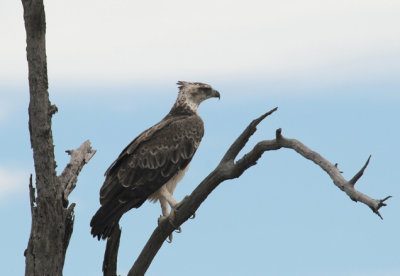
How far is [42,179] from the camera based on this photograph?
997 cm

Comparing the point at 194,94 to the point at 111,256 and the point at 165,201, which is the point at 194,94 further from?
the point at 111,256

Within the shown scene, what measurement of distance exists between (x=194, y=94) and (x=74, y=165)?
2.70 meters

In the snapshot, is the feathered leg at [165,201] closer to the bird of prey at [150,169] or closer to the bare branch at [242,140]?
the bird of prey at [150,169]

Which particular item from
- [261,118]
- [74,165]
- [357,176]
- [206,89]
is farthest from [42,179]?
[357,176]

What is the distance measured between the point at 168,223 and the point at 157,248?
0.47m

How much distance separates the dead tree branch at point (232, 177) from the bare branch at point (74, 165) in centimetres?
183

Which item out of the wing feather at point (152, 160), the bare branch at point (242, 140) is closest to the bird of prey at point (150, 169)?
the wing feather at point (152, 160)

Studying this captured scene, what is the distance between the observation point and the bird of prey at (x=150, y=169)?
10758 mm

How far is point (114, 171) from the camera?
1157cm

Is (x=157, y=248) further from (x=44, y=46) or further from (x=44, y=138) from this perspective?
(x=44, y=46)

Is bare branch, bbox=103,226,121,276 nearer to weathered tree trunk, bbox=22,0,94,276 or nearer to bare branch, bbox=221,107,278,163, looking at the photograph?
weathered tree trunk, bbox=22,0,94,276

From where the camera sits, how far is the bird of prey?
35.3 feet

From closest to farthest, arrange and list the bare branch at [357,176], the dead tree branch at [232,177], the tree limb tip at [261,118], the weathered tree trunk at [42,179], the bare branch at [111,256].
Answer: the bare branch at [357,176] → the dead tree branch at [232,177] → the tree limb tip at [261,118] → the weathered tree trunk at [42,179] → the bare branch at [111,256]

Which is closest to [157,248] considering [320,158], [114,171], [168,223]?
[168,223]
